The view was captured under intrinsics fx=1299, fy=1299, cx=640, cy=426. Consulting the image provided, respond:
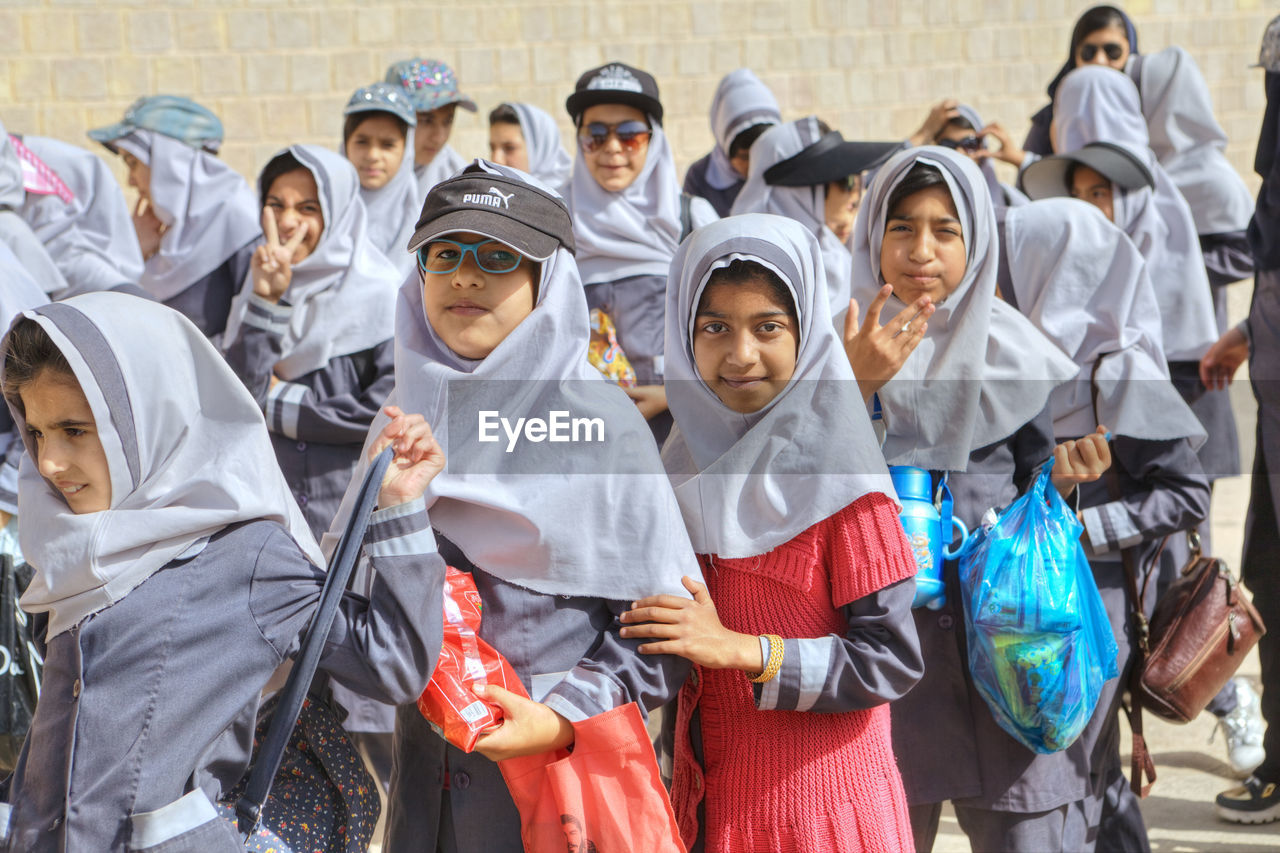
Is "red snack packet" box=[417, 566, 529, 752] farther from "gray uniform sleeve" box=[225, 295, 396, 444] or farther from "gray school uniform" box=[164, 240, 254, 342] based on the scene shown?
"gray school uniform" box=[164, 240, 254, 342]

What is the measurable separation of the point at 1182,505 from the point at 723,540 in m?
1.29

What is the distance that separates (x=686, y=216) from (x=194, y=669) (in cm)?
304

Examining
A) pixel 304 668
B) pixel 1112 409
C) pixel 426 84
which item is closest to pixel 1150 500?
pixel 1112 409

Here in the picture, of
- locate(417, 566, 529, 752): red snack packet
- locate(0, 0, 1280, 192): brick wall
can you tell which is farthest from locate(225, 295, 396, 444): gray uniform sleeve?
locate(0, 0, 1280, 192): brick wall

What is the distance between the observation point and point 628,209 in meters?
4.41

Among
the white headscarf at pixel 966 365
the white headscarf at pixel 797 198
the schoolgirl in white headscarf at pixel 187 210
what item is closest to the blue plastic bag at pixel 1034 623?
the white headscarf at pixel 966 365

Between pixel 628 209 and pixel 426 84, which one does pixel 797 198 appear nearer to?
pixel 628 209

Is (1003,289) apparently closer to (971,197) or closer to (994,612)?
(971,197)

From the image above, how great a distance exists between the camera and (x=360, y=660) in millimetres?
1855

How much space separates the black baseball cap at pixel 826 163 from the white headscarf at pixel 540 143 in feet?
5.07

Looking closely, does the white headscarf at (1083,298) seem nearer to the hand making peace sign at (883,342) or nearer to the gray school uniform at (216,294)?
the hand making peace sign at (883,342)

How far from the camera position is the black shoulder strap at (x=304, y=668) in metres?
1.81

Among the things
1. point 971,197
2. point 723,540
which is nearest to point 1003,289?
point 971,197

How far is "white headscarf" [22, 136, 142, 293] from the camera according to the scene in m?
4.55
